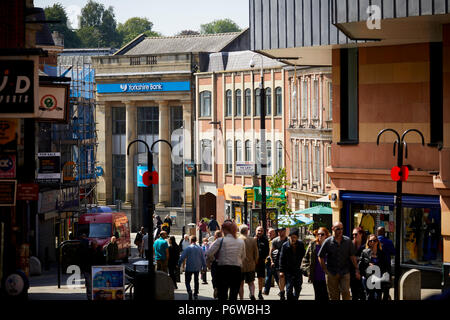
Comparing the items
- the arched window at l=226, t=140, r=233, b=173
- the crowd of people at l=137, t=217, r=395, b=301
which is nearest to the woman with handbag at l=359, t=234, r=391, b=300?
the crowd of people at l=137, t=217, r=395, b=301

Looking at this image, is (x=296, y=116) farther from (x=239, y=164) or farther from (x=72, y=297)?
(x=72, y=297)

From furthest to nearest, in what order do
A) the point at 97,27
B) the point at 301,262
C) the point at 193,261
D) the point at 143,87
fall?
the point at 97,27 < the point at 143,87 < the point at 193,261 < the point at 301,262

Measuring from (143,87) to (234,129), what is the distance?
32.4 ft

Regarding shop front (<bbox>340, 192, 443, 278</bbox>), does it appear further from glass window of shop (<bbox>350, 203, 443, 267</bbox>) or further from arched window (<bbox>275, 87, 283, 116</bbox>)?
arched window (<bbox>275, 87, 283, 116</bbox>)

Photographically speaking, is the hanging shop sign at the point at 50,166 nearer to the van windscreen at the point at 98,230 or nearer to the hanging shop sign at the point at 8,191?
the van windscreen at the point at 98,230

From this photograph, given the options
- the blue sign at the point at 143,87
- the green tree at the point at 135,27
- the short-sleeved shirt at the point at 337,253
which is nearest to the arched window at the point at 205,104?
the blue sign at the point at 143,87

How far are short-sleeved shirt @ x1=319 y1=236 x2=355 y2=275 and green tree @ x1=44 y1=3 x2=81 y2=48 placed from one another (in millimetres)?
76574

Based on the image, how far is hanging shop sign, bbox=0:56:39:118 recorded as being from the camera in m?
22.4

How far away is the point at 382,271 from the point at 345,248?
163 cm

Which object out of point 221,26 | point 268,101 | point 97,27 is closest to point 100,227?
point 268,101

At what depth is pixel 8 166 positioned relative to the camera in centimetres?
2761

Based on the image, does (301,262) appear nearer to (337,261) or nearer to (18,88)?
(337,261)

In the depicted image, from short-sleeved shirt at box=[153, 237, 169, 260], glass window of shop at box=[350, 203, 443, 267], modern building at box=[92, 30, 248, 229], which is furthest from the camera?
modern building at box=[92, 30, 248, 229]

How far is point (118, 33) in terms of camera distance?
12862cm
